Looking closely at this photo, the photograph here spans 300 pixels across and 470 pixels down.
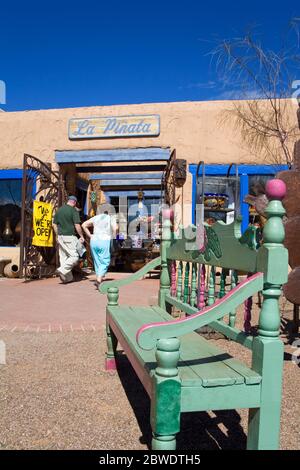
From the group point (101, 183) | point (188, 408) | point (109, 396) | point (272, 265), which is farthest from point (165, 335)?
point (101, 183)

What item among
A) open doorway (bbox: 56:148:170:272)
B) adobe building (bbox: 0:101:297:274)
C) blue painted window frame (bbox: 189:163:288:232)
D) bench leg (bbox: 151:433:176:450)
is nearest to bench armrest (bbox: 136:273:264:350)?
bench leg (bbox: 151:433:176:450)

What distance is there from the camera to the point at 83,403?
2764 millimetres

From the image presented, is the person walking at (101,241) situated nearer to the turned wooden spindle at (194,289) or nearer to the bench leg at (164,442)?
Result: the turned wooden spindle at (194,289)

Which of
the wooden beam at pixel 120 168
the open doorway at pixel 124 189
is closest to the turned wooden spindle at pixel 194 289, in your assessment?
the open doorway at pixel 124 189

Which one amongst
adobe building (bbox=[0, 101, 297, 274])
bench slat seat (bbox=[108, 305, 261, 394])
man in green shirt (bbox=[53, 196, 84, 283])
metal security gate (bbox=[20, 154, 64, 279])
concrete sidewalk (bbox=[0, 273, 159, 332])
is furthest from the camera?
adobe building (bbox=[0, 101, 297, 274])

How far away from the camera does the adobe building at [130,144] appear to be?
29.7ft

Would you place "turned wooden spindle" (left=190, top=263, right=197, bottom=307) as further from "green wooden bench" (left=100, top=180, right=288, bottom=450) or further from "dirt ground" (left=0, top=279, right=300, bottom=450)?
"green wooden bench" (left=100, top=180, right=288, bottom=450)

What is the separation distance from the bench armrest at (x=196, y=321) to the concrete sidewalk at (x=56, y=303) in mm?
3287

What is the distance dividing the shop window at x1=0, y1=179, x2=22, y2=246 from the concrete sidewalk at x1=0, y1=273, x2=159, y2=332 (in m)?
1.80

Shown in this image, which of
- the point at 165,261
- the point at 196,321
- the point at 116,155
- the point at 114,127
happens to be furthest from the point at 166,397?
the point at 114,127

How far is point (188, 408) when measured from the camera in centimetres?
158

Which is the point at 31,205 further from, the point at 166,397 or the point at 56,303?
the point at 166,397

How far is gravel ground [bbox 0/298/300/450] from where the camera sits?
2.25 meters

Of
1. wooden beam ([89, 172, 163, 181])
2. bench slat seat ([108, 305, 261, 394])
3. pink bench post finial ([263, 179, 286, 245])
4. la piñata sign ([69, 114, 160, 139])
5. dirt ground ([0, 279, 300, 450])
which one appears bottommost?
dirt ground ([0, 279, 300, 450])
